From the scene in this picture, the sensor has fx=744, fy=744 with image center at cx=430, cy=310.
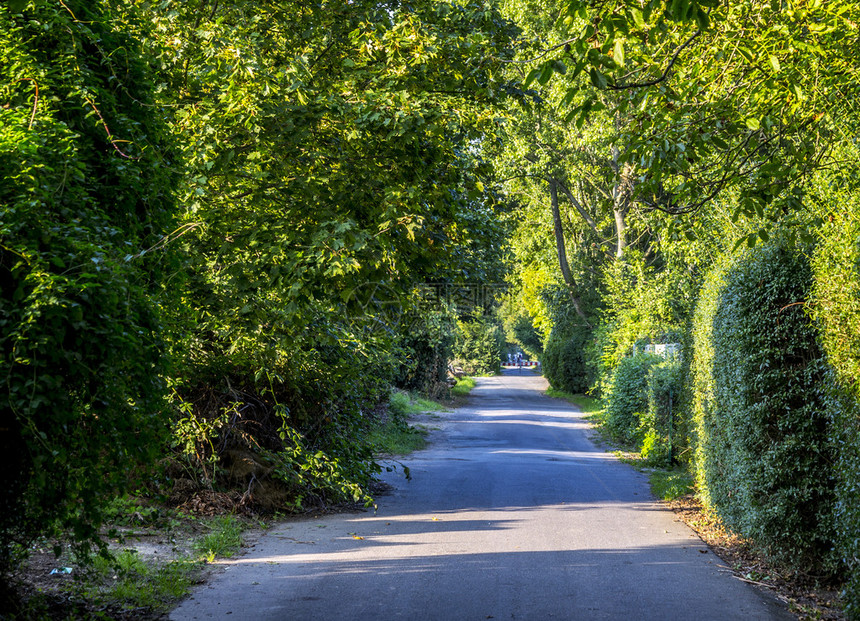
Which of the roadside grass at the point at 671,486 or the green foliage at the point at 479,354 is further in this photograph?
the green foliage at the point at 479,354

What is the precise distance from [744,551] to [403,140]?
5.93 meters

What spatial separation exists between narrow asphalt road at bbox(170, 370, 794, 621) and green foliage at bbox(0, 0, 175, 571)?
7.07ft

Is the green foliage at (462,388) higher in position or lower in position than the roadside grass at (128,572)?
lower

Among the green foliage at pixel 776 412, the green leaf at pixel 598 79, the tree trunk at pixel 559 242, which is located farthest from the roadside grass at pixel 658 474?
the tree trunk at pixel 559 242

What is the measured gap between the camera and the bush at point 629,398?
1878cm

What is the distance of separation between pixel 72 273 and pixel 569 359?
3679cm

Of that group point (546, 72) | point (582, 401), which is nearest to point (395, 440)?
point (546, 72)

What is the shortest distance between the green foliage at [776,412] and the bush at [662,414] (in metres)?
6.86

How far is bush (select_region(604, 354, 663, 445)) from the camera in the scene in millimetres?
18781

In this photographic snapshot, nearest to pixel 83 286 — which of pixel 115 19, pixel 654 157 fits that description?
pixel 115 19

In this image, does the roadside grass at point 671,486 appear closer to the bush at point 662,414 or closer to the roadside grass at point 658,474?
the roadside grass at point 658,474

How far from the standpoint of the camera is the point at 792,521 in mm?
6922

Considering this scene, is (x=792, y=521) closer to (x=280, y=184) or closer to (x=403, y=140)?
(x=403, y=140)

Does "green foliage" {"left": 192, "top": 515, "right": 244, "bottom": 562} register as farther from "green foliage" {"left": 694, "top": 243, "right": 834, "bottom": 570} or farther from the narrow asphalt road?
"green foliage" {"left": 694, "top": 243, "right": 834, "bottom": 570}
